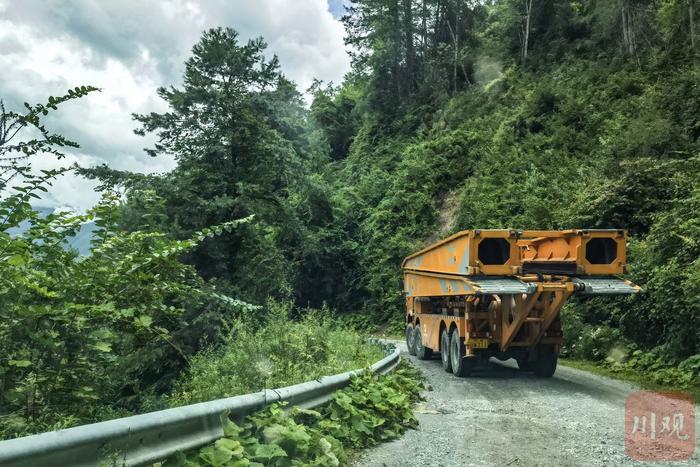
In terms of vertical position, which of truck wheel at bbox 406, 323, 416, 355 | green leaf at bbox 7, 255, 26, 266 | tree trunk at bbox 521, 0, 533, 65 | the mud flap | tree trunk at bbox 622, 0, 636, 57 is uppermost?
tree trunk at bbox 521, 0, 533, 65

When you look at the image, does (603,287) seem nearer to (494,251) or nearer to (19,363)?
(494,251)

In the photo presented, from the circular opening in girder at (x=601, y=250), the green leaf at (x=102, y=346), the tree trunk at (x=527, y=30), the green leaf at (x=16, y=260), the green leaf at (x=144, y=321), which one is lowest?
the green leaf at (x=102, y=346)

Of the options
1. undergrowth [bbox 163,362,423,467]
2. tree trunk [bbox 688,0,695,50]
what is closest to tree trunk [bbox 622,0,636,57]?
tree trunk [bbox 688,0,695,50]

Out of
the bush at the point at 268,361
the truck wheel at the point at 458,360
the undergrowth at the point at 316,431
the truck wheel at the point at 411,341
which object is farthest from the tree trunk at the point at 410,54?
the undergrowth at the point at 316,431

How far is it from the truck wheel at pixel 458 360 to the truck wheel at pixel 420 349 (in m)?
3.75

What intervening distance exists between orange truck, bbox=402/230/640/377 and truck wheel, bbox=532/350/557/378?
2 centimetres

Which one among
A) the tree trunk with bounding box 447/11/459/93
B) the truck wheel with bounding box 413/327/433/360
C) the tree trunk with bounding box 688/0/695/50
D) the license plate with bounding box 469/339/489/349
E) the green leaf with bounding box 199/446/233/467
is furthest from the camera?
the tree trunk with bounding box 447/11/459/93

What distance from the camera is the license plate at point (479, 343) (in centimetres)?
1278

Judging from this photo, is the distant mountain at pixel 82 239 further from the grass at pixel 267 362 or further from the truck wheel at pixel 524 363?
the truck wheel at pixel 524 363

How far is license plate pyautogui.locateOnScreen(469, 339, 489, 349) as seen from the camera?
1278 cm

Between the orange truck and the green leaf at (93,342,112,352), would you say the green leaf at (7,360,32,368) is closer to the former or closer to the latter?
the green leaf at (93,342,112,352)

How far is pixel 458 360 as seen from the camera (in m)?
13.6

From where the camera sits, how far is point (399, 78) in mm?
53281

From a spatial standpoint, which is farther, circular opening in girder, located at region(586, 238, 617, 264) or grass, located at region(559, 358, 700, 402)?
circular opening in girder, located at region(586, 238, 617, 264)
